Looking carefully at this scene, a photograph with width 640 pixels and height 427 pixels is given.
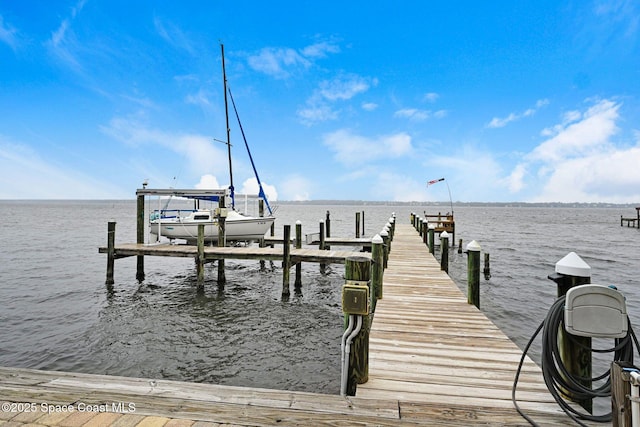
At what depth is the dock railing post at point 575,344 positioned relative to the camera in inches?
106

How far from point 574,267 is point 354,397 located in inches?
86.6

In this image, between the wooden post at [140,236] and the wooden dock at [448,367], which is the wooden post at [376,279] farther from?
the wooden post at [140,236]

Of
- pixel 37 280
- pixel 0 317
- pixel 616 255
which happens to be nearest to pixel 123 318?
pixel 0 317

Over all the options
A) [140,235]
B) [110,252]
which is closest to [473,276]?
[110,252]

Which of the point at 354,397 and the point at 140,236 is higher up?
the point at 140,236

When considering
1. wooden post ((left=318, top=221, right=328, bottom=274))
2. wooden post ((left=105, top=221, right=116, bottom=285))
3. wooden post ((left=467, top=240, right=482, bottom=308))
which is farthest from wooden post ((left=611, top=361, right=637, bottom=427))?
wooden post ((left=105, top=221, right=116, bottom=285))

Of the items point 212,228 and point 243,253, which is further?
point 212,228

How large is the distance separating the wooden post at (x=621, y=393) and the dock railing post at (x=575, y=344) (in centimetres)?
55

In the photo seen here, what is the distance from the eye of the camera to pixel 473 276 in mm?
6090

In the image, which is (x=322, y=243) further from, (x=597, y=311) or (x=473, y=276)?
(x=597, y=311)

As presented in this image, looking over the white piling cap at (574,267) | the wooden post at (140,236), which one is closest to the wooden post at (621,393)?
the white piling cap at (574,267)

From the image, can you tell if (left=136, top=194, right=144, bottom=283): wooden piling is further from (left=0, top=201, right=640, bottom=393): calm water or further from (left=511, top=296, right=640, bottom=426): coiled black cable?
(left=511, top=296, right=640, bottom=426): coiled black cable

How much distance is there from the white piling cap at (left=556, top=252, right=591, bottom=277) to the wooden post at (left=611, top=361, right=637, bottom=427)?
0.82 meters

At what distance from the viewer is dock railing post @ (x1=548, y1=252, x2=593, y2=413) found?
106 inches
